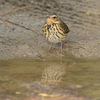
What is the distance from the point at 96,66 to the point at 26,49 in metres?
2.06

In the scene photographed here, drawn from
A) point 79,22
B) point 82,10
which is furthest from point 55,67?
point 82,10

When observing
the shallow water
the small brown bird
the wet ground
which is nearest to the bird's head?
the small brown bird

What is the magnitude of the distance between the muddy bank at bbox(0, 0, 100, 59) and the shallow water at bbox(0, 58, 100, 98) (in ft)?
1.89

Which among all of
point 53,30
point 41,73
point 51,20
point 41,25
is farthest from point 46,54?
point 41,25

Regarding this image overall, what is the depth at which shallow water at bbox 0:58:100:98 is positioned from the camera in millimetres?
4969

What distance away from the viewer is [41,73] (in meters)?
5.98

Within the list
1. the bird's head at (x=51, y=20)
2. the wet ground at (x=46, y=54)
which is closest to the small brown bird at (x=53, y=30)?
the bird's head at (x=51, y=20)

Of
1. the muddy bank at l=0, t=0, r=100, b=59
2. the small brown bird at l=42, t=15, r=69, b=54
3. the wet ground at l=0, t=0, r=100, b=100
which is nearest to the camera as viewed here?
the wet ground at l=0, t=0, r=100, b=100

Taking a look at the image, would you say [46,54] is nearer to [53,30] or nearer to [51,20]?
[53,30]

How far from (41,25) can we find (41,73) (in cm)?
342

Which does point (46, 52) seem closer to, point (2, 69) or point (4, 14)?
point (2, 69)

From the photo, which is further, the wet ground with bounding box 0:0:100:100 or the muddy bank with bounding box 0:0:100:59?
the muddy bank with bounding box 0:0:100:59

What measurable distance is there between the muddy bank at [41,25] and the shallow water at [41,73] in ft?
1.89

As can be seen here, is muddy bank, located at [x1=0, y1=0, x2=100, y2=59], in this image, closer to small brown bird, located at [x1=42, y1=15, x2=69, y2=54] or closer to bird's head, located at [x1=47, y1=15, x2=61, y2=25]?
small brown bird, located at [x1=42, y1=15, x2=69, y2=54]
